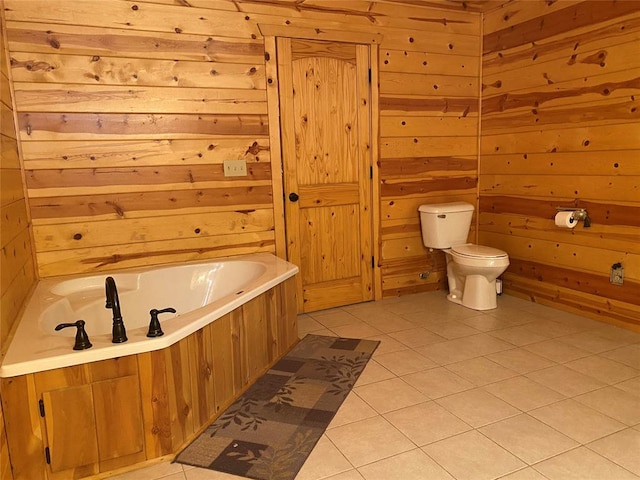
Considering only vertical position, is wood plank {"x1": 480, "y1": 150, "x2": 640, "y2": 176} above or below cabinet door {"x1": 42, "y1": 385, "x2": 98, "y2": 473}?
above

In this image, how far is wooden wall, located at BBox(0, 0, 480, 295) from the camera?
9.12 ft

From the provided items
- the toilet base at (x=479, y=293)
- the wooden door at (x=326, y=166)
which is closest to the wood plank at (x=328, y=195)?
the wooden door at (x=326, y=166)

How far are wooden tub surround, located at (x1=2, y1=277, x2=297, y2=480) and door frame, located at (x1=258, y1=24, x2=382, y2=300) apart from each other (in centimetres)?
142

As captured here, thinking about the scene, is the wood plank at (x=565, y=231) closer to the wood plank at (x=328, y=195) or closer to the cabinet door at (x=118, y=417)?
the wood plank at (x=328, y=195)

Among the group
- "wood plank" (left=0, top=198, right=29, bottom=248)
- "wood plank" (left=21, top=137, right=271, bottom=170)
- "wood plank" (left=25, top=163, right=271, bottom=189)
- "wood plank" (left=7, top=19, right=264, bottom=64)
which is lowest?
"wood plank" (left=0, top=198, right=29, bottom=248)

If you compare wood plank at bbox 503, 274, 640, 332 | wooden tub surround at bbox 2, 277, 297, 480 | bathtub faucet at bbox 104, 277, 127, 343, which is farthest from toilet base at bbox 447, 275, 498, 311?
bathtub faucet at bbox 104, 277, 127, 343

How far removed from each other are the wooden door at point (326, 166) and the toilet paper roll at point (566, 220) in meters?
1.35

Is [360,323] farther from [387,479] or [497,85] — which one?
[497,85]

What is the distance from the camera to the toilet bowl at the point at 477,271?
338 centimetres

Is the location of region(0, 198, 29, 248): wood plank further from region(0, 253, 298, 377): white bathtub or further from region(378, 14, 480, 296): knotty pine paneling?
region(378, 14, 480, 296): knotty pine paneling

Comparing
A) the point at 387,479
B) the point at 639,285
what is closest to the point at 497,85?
the point at 639,285

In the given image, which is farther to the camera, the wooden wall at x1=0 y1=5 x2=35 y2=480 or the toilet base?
the toilet base

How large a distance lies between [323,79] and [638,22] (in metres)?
1.97

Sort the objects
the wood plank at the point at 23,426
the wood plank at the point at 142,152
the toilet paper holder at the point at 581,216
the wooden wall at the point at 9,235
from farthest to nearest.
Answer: the toilet paper holder at the point at 581,216 < the wood plank at the point at 142,152 < the wooden wall at the point at 9,235 < the wood plank at the point at 23,426
